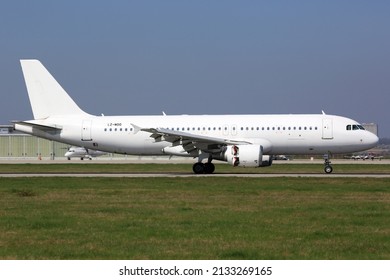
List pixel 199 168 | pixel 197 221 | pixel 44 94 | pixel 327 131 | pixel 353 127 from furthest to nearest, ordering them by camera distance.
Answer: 1. pixel 44 94
2. pixel 199 168
3. pixel 353 127
4. pixel 327 131
5. pixel 197 221

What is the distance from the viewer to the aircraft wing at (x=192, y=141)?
4044 cm

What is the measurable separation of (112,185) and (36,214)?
38.2 feet

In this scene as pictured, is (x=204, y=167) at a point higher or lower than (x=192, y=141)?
lower

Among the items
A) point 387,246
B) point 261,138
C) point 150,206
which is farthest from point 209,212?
point 261,138

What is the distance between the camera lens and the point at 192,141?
41.3 metres

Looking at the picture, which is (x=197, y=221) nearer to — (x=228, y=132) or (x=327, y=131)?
(x=327, y=131)

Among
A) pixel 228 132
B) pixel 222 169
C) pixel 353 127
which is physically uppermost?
pixel 353 127

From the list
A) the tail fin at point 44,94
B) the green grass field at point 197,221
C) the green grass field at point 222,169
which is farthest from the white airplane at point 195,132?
the green grass field at point 197,221

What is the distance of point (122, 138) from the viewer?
148 ft

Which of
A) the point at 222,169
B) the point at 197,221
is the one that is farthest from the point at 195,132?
the point at 197,221

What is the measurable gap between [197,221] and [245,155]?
2118cm

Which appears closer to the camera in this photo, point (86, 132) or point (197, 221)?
point (197, 221)

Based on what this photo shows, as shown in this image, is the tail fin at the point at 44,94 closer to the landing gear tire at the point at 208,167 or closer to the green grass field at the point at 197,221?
the landing gear tire at the point at 208,167

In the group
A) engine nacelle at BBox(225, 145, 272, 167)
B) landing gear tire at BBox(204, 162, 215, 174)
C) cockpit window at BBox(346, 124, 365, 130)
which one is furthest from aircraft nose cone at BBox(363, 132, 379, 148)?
landing gear tire at BBox(204, 162, 215, 174)
